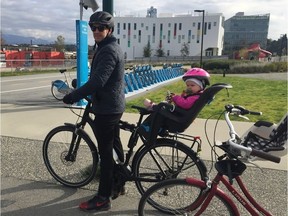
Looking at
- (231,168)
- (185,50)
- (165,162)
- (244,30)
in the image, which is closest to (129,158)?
(165,162)

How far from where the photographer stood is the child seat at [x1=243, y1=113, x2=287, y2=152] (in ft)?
7.44

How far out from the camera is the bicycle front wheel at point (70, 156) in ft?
11.8

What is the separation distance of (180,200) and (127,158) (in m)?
0.78

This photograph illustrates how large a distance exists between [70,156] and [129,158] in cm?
85

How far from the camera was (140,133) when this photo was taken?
3.23 metres

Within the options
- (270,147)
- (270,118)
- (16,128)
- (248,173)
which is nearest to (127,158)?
(270,147)

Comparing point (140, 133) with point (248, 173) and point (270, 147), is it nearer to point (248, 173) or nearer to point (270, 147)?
point (270, 147)

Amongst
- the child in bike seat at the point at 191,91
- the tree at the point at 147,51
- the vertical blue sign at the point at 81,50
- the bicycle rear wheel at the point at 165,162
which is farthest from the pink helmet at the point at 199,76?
the tree at the point at 147,51

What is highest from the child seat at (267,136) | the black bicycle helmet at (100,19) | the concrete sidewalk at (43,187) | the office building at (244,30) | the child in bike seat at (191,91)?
the office building at (244,30)

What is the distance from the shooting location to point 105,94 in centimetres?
303

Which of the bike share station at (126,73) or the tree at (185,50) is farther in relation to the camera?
the tree at (185,50)

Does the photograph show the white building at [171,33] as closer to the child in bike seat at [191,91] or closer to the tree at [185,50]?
the tree at [185,50]

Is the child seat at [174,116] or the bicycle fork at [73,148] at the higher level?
the child seat at [174,116]

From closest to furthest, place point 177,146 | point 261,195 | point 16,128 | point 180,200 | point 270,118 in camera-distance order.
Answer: point 180,200
point 177,146
point 261,195
point 16,128
point 270,118
